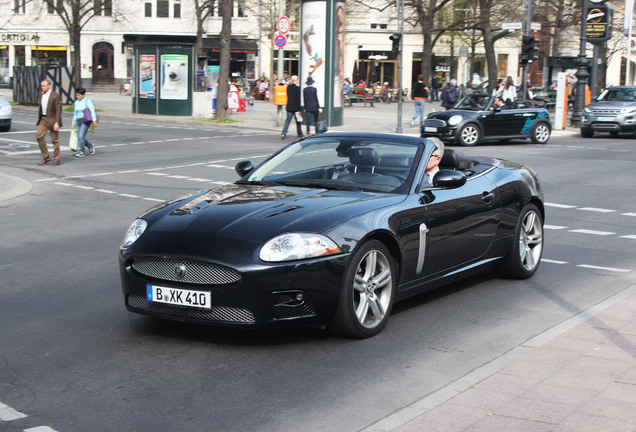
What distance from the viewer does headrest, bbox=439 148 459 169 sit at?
295 inches

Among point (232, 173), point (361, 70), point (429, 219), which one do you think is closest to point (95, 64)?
point (361, 70)

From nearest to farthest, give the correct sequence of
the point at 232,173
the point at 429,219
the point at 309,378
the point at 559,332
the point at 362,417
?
the point at 362,417
the point at 309,378
the point at 559,332
the point at 429,219
the point at 232,173

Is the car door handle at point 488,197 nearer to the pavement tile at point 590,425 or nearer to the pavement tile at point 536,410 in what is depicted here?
the pavement tile at point 536,410

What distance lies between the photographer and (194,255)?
5.46 meters

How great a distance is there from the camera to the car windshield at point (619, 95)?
94.7 feet

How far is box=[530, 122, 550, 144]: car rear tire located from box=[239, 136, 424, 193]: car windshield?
62.7ft

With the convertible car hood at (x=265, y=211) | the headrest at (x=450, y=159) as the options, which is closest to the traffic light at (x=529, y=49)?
the headrest at (x=450, y=159)

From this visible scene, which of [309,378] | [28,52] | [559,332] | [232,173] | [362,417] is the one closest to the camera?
[362,417]

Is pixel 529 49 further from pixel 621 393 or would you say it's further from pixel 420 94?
pixel 621 393

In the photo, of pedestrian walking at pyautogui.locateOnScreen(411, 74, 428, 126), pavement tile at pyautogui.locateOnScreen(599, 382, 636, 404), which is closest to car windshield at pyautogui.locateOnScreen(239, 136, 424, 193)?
pavement tile at pyautogui.locateOnScreen(599, 382, 636, 404)

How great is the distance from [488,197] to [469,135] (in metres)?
17.3

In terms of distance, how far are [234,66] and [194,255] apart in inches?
2700

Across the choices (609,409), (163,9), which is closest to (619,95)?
(609,409)

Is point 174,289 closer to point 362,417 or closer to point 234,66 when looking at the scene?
point 362,417
